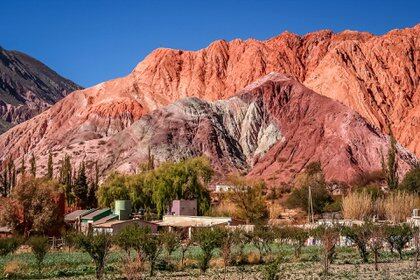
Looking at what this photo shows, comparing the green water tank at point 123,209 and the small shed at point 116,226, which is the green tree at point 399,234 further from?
the green water tank at point 123,209

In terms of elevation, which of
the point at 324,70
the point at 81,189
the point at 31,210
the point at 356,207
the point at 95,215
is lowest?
the point at 356,207

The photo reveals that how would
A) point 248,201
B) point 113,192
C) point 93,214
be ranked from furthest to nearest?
1. point 113,192
2. point 248,201
3. point 93,214

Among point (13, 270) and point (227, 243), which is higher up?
point (227, 243)

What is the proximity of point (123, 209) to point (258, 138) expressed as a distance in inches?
2371

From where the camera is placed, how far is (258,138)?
124188 millimetres

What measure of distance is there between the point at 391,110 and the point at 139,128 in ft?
189

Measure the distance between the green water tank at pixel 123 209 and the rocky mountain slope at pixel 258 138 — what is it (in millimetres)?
38969

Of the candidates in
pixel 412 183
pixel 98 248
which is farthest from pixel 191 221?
pixel 412 183

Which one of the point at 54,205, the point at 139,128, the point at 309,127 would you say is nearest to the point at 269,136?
the point at 309,127

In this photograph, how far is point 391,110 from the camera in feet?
456

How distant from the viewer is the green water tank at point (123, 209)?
220 feet

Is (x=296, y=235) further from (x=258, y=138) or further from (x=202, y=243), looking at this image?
(x=258, y=138)

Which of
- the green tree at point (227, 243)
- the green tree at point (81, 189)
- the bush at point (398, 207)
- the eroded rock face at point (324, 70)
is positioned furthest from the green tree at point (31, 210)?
the eroded rock face at point (324, 70)

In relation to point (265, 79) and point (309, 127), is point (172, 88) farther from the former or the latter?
point (309, 127)
